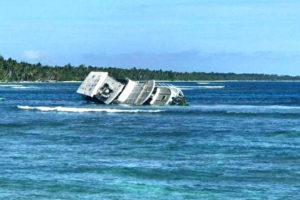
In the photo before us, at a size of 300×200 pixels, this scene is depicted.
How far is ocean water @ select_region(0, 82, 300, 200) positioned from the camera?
37331 millimetres

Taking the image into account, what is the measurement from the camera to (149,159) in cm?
4831

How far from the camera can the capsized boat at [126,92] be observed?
4483 inches

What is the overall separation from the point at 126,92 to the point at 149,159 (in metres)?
66.6

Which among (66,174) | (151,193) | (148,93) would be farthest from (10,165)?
(148,93)

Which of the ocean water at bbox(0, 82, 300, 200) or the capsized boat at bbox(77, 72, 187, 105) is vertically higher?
the capsized boat at bbox(77, 72, 187, 105)

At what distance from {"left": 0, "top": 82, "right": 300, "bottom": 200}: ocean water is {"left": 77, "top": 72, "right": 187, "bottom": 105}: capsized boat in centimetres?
3041

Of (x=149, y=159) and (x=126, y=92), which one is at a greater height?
(x=126, y=92)

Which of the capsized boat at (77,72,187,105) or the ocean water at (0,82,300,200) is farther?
the capsized boat at (77,72,187,105)

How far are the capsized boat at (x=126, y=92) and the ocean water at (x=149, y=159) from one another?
1197 inches

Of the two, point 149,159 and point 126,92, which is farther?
point 126,92

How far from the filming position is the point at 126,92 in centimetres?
11462

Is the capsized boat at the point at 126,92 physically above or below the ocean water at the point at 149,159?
above

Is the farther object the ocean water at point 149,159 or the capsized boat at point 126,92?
the capsized boat at point 126,92

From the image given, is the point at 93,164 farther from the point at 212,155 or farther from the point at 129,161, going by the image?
the point at 212,155
